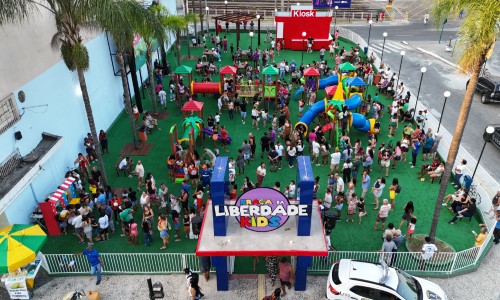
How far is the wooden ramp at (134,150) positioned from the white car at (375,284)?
12.2 metres

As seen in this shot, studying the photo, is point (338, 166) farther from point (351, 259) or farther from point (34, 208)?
point (34, 208)

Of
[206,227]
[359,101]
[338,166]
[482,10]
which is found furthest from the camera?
[359,101]

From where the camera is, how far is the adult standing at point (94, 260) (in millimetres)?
12617

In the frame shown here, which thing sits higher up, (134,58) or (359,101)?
(134,58)

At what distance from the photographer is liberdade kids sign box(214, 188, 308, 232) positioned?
11.5 metres

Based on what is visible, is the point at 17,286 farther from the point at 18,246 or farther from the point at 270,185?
the point at 270,185

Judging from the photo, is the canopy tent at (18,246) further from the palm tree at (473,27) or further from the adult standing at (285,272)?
the palm tree at (473,27)

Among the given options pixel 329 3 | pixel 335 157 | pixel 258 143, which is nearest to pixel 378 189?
pixel 335 157

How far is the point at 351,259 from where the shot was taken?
12.9 m

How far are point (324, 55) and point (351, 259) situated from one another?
2587 cm

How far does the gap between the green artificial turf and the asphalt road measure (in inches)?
136

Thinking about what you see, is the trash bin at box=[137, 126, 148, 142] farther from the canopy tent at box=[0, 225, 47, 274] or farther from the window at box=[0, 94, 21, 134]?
the canopy tent at box=[0, 225, 47, 274]

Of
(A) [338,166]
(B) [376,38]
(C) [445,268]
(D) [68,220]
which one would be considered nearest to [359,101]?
(A) [338,166]

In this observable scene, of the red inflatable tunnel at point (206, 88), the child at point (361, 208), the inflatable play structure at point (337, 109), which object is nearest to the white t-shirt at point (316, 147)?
the inflatable play structure at point (337, 109)
